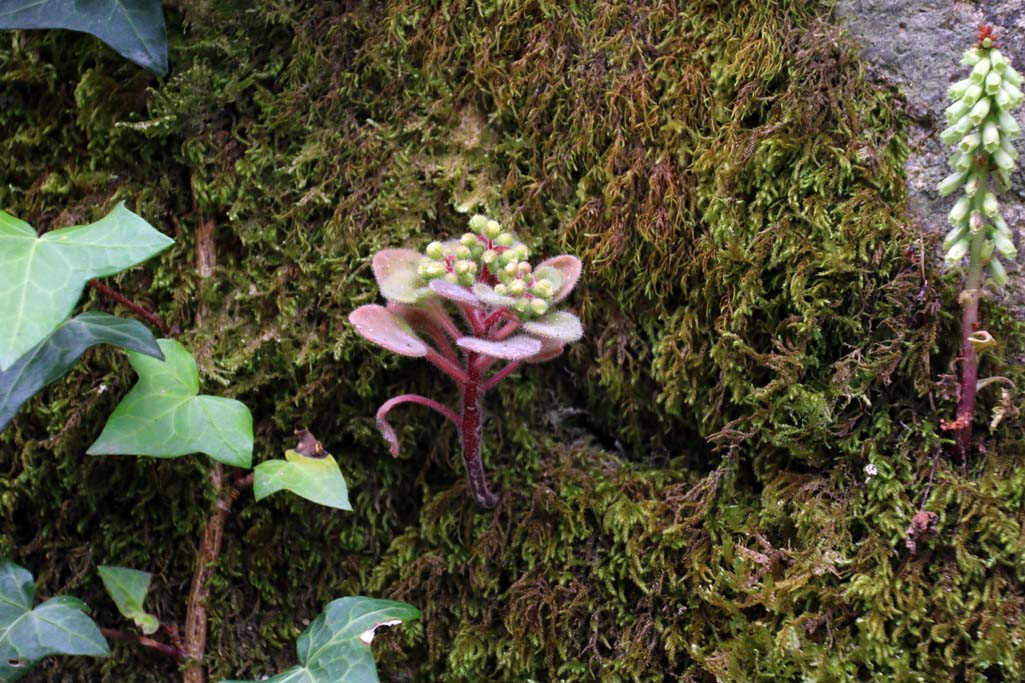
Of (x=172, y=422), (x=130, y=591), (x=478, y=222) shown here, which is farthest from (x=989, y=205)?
(x=130, y=591)

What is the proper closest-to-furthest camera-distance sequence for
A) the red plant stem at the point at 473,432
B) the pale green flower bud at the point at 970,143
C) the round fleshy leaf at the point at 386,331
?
the pale green flower bud at the point at 970,143, the round fleshy leaf at the point at 386,331, the red plant stem at the point at 473,432

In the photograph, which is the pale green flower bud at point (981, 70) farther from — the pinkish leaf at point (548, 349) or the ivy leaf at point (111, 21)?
the ivy leaf at point (111, 21)

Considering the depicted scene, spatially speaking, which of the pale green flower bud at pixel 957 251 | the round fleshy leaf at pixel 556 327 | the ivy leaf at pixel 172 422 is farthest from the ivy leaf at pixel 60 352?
the pale green flower bud at pixel 957 251

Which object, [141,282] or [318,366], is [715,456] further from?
[141,282]

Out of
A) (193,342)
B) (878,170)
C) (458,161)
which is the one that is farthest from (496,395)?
(878,170)

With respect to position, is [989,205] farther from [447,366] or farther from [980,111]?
[447,366]

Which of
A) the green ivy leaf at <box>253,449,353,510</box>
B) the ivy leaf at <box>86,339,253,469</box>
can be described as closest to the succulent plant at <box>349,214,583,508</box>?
the green ivy leaf at <box>253,449,353,510</box>
